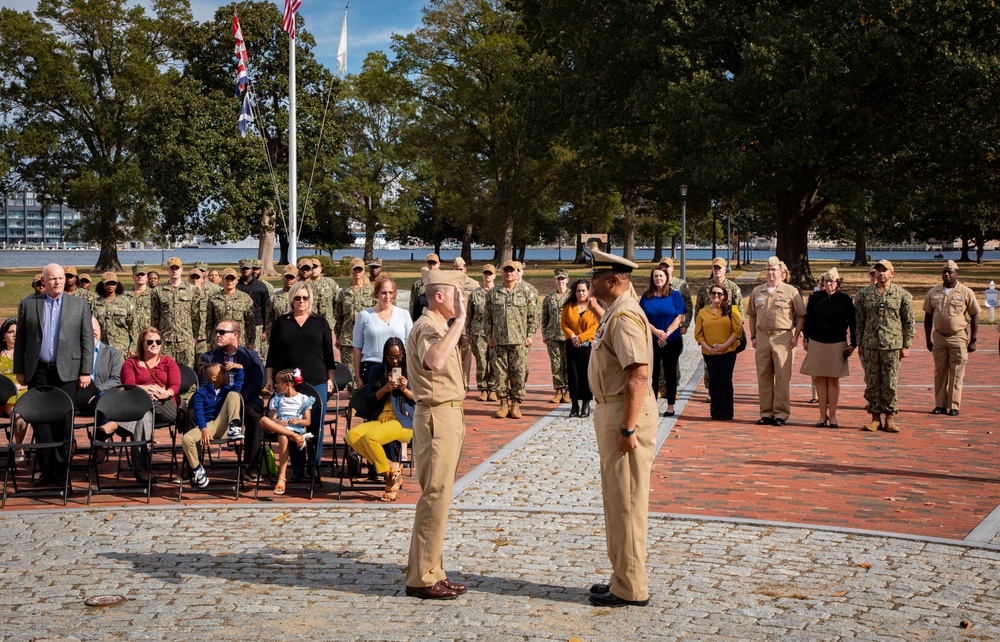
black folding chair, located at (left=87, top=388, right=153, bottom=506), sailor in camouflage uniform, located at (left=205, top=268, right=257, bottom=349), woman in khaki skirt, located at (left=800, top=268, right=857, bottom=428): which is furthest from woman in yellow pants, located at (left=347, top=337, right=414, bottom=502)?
woman in khaki skirt, located at (left=800, top=268, right=857, bottom=428)

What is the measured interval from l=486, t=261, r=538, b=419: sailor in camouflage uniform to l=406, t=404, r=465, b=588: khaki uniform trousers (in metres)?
6.57

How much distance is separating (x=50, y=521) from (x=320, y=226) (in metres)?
75.0

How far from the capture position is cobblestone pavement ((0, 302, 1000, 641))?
5250 mm

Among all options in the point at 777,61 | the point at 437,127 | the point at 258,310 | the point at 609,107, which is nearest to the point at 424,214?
the point at 437,127

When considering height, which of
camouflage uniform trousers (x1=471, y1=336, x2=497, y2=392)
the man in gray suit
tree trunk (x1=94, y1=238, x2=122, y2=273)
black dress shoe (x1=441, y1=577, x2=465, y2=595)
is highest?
tree trunk (x1=94, y1=238, x2=122, y2=273)

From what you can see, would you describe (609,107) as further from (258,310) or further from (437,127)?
(258,310)

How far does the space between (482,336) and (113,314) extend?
4887mm

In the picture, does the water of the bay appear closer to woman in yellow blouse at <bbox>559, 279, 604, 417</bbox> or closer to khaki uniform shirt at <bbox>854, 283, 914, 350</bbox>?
woman in yellow blouse at <bbox>559, 279, 604, 417</bbox>

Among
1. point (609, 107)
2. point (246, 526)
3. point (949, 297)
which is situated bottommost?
point (246, 526)

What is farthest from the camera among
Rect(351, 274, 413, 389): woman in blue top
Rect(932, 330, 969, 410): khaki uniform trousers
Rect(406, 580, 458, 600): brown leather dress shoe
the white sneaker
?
Rect(932, 330, 969, 410): khaki uniform trousers

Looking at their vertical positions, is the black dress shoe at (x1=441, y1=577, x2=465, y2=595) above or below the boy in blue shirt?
below

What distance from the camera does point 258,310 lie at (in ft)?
44.5

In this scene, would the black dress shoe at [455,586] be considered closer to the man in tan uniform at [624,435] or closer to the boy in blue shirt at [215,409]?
the man in tan uniform at [624,435]

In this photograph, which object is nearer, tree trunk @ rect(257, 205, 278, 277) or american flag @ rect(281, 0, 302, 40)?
american flag @ rect(281, 0, 302, 40)
